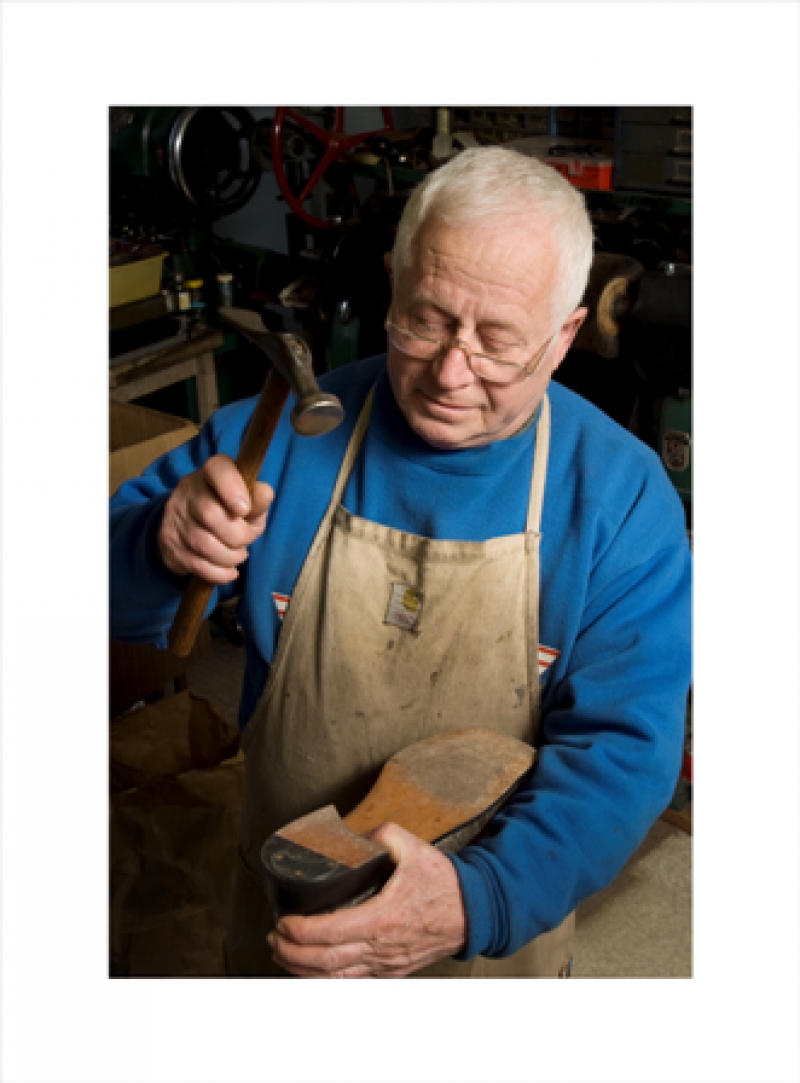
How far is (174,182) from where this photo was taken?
3.03m

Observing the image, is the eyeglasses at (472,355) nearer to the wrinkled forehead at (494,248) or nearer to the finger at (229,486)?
the wrinkled forehead at (494,248)

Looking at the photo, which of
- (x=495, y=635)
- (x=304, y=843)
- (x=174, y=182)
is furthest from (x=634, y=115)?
(x=304, y=843)

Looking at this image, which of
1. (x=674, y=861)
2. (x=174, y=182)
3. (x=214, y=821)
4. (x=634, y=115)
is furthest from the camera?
(x=174, y=182)

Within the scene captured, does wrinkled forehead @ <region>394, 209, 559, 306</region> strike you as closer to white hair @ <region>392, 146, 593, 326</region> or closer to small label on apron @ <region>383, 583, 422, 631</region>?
white hair @ <region>392, 146, 593, 326</region>

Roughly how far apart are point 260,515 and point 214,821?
3.69ft

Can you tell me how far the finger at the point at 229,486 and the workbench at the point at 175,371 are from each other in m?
1.59

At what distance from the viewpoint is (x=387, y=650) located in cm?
119

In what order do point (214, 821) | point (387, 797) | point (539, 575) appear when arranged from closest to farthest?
point (387, 797) < point (539, 575) < point (214, 821)

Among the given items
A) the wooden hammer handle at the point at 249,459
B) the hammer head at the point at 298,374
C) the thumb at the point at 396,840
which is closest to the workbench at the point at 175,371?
the wooden hammer handle at the point at 249,459

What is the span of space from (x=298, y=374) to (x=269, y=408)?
0.10 metres

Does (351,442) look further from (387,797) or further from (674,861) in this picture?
(674,861)

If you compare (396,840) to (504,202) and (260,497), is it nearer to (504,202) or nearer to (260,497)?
(260,497)

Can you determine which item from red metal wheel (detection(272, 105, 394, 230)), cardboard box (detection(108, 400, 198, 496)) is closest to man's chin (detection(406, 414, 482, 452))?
cardboard box (detection(108, 400, 198, 496))

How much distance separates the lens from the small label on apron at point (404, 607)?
1175mm
